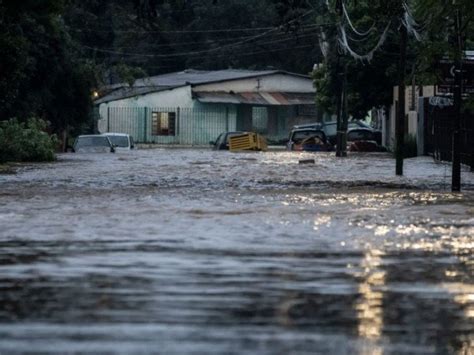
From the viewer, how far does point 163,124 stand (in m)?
87.7

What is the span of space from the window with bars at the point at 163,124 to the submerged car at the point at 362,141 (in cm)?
1848

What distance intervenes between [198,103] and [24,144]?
40.8 m

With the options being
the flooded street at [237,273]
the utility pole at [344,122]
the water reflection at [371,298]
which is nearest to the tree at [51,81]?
the utility pole at [344,122]

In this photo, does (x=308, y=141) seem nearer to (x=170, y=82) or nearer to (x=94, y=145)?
(x=94, y=145)

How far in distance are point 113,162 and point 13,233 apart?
28022 mm

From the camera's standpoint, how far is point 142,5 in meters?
30.7

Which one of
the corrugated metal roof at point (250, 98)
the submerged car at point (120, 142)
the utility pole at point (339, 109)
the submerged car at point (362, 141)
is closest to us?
the utility pole at point (339, 109)

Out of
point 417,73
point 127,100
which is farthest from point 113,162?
point 127,100

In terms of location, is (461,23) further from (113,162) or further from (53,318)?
(113,162)

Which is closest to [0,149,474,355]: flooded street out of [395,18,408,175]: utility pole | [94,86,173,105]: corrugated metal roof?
[395,18,408,175]: utility pole

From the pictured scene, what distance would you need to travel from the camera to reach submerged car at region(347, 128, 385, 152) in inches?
2537

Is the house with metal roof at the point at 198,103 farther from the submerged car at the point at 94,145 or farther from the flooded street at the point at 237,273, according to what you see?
the flooded street at the point at 237,273

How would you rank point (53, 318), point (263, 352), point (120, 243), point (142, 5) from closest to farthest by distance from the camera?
1. point (263, 352)
2. point (53, 318)
3. point (120, 243)
4. point (142, 5)

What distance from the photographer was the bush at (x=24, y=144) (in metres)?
44.8
